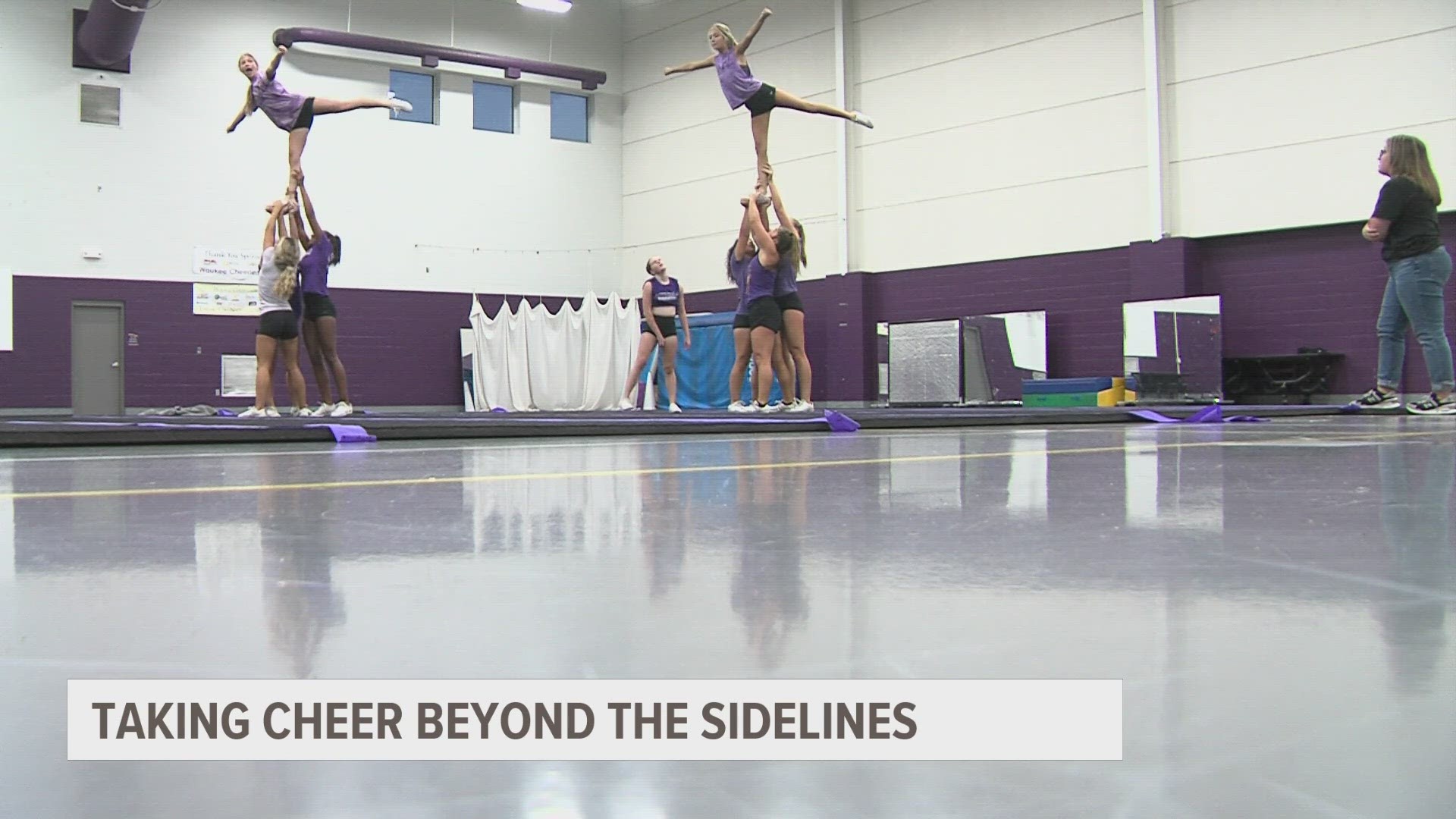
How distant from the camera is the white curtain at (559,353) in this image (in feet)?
50.8

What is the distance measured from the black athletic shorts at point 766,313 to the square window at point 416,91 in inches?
430

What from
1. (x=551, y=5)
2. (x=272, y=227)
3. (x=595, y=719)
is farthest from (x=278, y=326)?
(x=551, y=5)

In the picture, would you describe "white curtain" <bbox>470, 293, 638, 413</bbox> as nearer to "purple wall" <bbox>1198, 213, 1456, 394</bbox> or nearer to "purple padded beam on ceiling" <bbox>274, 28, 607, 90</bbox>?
"purple padded beam on ceiling" <bbox>274, 28, 607, 90</bbox>

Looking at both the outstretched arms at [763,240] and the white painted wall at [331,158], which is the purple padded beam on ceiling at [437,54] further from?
the outstretched arms at [763,240]

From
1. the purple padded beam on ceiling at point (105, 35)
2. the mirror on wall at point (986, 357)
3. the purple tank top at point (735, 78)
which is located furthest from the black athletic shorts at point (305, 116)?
the mirror on wall at point (986, 357)

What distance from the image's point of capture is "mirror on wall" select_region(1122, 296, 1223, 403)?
1175 cm

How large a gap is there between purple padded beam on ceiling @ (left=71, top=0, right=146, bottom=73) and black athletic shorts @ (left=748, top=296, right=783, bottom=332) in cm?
962

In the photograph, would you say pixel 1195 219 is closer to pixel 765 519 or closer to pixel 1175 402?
pixel 1175 402

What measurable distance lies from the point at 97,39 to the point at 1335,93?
47.2 feet

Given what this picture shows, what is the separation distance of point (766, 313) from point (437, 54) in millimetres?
10989

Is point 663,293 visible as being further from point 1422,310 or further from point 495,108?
point 495,108

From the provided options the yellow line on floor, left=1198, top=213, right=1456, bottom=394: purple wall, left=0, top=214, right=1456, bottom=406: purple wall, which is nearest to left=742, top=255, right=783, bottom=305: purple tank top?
the yellow line on floor

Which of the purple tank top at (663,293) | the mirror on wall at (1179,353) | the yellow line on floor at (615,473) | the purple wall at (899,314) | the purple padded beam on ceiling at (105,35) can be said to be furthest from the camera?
the purple padded beam on ceiling at (105,35)

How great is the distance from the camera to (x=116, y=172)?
46.0 ft
